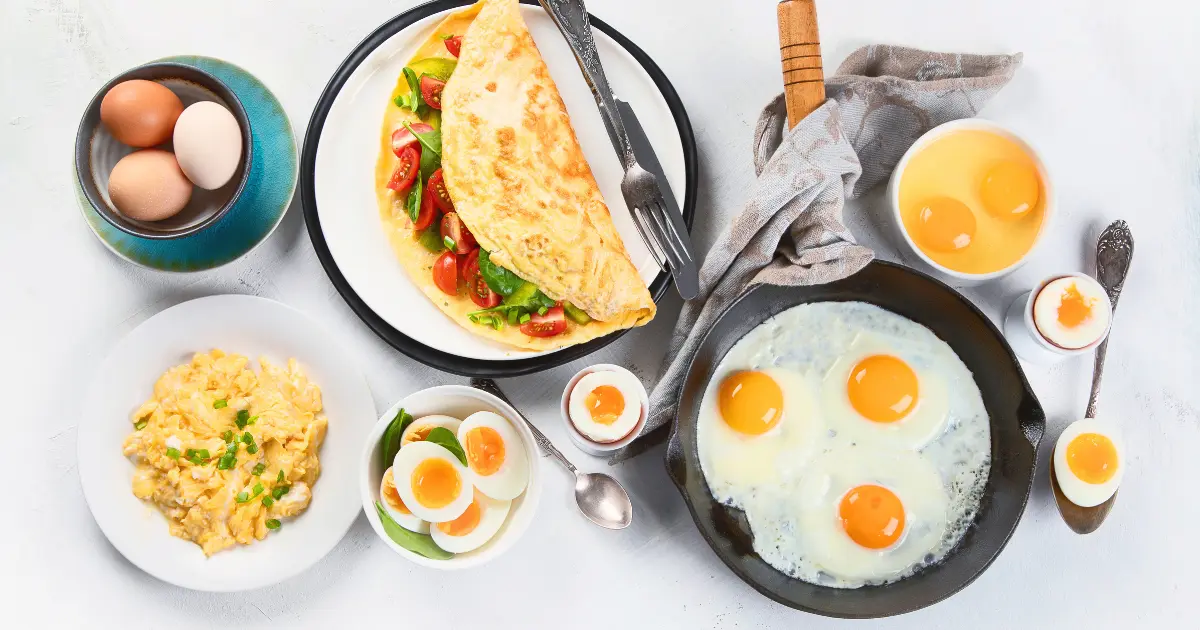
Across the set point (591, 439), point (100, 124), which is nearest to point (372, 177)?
point (100, 124)

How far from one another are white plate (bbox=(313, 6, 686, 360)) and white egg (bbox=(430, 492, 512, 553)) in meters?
0.43

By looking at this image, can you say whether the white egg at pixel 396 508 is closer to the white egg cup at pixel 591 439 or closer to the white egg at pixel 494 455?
the white egg at pixel 494 455

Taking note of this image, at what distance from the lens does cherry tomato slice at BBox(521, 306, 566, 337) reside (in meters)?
2.41

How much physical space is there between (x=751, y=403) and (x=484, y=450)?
0.78 m

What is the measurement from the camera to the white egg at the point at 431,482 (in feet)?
7.34

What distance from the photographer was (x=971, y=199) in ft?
8.23

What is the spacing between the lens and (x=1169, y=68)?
2.79 meters

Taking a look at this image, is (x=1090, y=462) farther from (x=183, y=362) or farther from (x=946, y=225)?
(x=183, y=362)

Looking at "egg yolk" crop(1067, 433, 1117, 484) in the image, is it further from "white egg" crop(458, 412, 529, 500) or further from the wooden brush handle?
"white egg" crop(458, 412, 529, 500)

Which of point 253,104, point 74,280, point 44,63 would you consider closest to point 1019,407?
point 253,104

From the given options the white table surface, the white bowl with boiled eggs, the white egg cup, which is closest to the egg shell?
the white table surface

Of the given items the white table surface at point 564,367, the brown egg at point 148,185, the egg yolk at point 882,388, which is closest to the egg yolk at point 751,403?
the egg yolk at point 882,388

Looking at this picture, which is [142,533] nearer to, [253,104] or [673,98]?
[253,104]

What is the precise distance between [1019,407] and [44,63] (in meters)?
3.18
